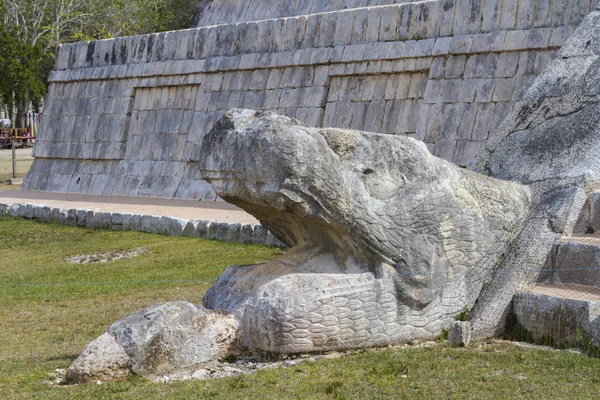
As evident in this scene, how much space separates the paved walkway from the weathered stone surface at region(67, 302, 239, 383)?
22.5 feet

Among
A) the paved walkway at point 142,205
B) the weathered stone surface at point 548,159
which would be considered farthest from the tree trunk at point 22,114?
the weathered stone surface at point 548,159

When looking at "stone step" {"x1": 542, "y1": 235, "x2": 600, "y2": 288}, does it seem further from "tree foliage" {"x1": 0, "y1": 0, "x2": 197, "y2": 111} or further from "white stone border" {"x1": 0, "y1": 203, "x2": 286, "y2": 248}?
"tree foliage" {"x1": 0, "y1": 0, "x2": 197, "y2": 111}

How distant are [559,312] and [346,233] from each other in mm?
1446

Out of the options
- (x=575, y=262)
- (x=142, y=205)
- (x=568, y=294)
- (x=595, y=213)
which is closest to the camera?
(x=568, y=294)

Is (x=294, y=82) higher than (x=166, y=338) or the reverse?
higher

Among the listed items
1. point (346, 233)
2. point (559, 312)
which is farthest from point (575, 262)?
point (346, 233)

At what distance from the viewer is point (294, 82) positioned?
15.6 meters

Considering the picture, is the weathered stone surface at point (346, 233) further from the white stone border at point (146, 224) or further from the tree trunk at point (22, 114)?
the tree trunk at point (22, 114)

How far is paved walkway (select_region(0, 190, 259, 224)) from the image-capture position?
14.1 meters

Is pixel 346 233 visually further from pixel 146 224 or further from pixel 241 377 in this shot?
pixel 146 224

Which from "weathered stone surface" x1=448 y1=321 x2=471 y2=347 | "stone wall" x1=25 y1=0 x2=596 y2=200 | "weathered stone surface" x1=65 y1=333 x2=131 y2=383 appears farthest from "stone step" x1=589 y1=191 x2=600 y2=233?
"stone wall" x1=25 y1=0 x2=596 y2=200

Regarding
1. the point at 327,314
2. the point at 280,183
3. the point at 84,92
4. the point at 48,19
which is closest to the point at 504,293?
the point at 327,314

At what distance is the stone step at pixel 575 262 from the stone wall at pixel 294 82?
4.27 metres

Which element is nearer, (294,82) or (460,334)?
(460,334)
